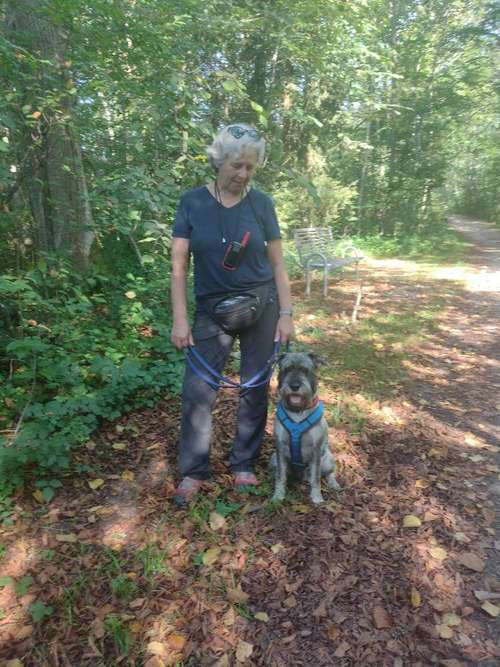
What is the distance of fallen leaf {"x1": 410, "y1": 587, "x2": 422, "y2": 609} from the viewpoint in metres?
2.55

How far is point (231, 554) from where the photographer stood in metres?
2.88

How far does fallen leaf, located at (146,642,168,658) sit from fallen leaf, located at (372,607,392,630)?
3.67ft

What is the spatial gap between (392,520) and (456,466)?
3.47 feet

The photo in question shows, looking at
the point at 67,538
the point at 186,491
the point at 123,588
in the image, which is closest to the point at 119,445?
the point at 186,491

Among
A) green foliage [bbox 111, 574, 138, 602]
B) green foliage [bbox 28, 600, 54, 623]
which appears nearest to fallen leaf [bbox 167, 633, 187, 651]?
green foliage [bbox 111, 574, 138, 602]

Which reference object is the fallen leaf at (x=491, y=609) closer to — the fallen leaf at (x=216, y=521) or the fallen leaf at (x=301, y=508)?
the fallen leaf at (x=301, y=508)

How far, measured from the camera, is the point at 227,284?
2.89 m

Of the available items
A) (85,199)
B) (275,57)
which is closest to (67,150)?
(85,199)

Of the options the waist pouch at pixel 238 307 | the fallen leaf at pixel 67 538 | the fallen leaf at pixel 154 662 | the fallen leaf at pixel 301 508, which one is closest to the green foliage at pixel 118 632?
the fallen leaf at pixel 154 662

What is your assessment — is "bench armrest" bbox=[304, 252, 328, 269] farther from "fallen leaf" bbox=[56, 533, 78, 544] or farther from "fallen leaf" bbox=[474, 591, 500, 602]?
"fallen leaf" bbox=[56, 533, 78, 544]

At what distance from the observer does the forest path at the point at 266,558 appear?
2.31m

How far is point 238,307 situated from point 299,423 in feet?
3.12

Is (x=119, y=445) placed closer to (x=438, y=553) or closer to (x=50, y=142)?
(x=438, y=553)

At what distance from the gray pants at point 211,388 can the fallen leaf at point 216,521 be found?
306 mm
